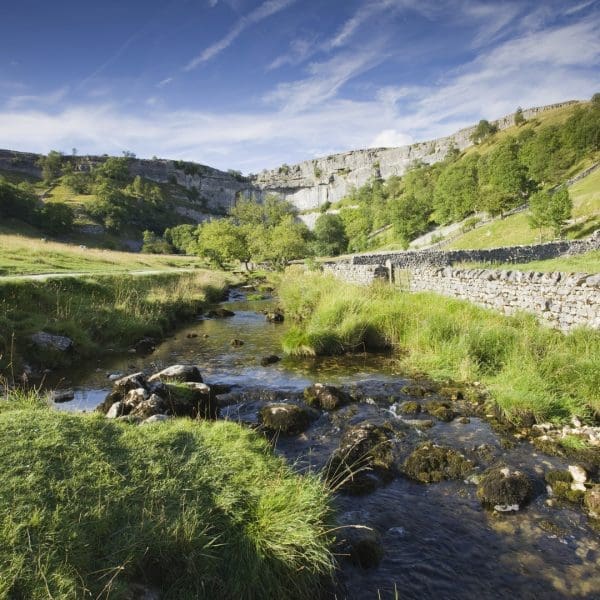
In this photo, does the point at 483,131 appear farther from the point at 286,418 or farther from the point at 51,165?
the point at 286,418

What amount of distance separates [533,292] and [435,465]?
26.4 feet

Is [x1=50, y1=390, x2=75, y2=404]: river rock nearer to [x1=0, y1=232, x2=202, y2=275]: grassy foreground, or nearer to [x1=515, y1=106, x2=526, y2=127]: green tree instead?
[x1=0, y1=232, x2=202, y2=275]: grassy foreground

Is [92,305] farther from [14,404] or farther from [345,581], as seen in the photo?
[345,581]

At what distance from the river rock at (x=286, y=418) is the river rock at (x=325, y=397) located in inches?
24.4

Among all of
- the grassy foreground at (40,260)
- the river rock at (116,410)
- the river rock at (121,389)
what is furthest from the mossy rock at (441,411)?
the grassy foreground at (40,260)

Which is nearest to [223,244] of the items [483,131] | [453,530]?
[453,530]

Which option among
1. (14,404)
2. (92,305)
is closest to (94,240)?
(92,305)

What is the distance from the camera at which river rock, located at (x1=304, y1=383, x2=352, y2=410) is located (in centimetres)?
950

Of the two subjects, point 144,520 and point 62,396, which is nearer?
point 144,520

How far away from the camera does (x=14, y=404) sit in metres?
6.86

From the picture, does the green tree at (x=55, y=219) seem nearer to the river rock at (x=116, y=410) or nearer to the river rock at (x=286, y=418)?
the river rock at (x=116, y=410)

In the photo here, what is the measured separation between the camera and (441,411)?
871 centimetres

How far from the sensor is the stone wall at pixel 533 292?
1009cm

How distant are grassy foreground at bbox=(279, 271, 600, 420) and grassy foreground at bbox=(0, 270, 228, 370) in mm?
7611
